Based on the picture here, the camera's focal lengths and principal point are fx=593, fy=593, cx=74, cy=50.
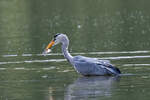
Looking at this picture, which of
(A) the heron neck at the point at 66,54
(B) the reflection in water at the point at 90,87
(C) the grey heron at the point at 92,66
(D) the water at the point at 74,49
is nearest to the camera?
(B) the reflection in water at the point at 90,87

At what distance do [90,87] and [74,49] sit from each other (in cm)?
635

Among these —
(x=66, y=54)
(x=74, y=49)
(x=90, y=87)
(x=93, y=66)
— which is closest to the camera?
(x=90, y=87)

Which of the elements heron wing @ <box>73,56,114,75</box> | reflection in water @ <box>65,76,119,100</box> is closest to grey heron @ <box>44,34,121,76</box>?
heron wing @ <box>73,56,114,75</box>

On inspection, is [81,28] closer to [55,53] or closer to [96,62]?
[55,53]

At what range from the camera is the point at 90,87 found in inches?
567

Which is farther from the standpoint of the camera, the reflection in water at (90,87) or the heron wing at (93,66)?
the heron wing at (93,66)

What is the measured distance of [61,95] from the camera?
13.5m

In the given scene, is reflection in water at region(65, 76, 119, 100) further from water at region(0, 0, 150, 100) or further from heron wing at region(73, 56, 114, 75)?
heron wing at region(73, 56, 114, 75)

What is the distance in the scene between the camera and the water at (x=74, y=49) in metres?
14.0

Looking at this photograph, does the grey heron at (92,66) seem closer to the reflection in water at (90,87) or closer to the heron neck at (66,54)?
the heron neck at (66,54)

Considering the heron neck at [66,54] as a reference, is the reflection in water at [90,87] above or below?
below

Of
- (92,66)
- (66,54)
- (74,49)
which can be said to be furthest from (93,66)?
(74,49)

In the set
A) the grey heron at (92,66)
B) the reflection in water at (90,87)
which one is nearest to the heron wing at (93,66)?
the grey heron at (92,66)

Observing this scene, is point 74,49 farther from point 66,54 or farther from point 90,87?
point 90,87
